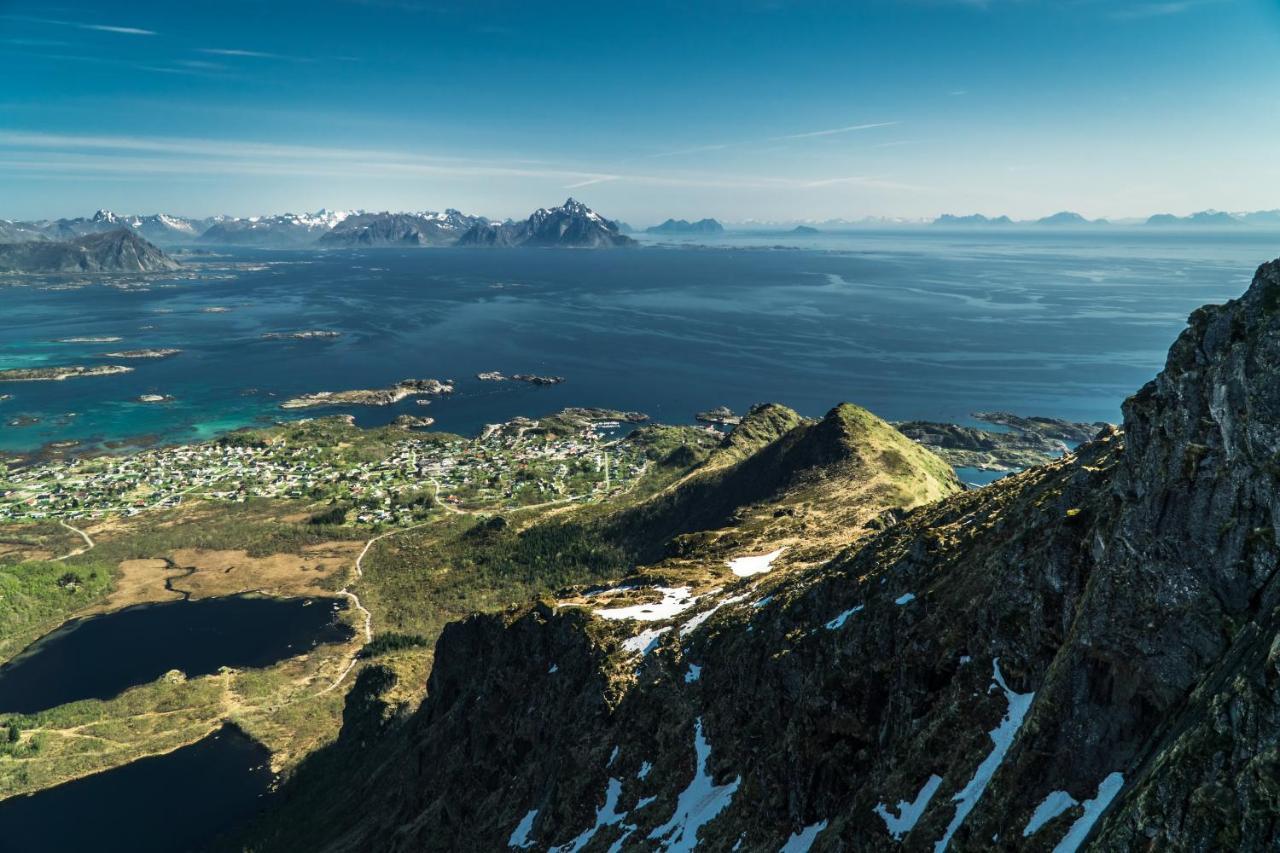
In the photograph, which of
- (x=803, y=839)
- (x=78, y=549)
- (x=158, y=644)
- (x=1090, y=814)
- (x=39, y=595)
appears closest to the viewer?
(x=1090, y=814)

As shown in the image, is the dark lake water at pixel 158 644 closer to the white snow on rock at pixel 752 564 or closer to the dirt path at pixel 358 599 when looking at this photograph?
the dirt path at pixel 358 599

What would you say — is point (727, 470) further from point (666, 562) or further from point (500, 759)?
point (500, 759)

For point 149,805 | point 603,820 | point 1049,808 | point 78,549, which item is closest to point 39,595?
point 78,549

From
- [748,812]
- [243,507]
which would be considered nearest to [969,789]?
[748,812]

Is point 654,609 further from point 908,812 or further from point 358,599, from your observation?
point 358,599

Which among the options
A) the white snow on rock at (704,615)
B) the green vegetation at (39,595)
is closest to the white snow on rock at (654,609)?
the white snow on rock at (704,615)

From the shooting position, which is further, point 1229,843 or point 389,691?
point 389,691
